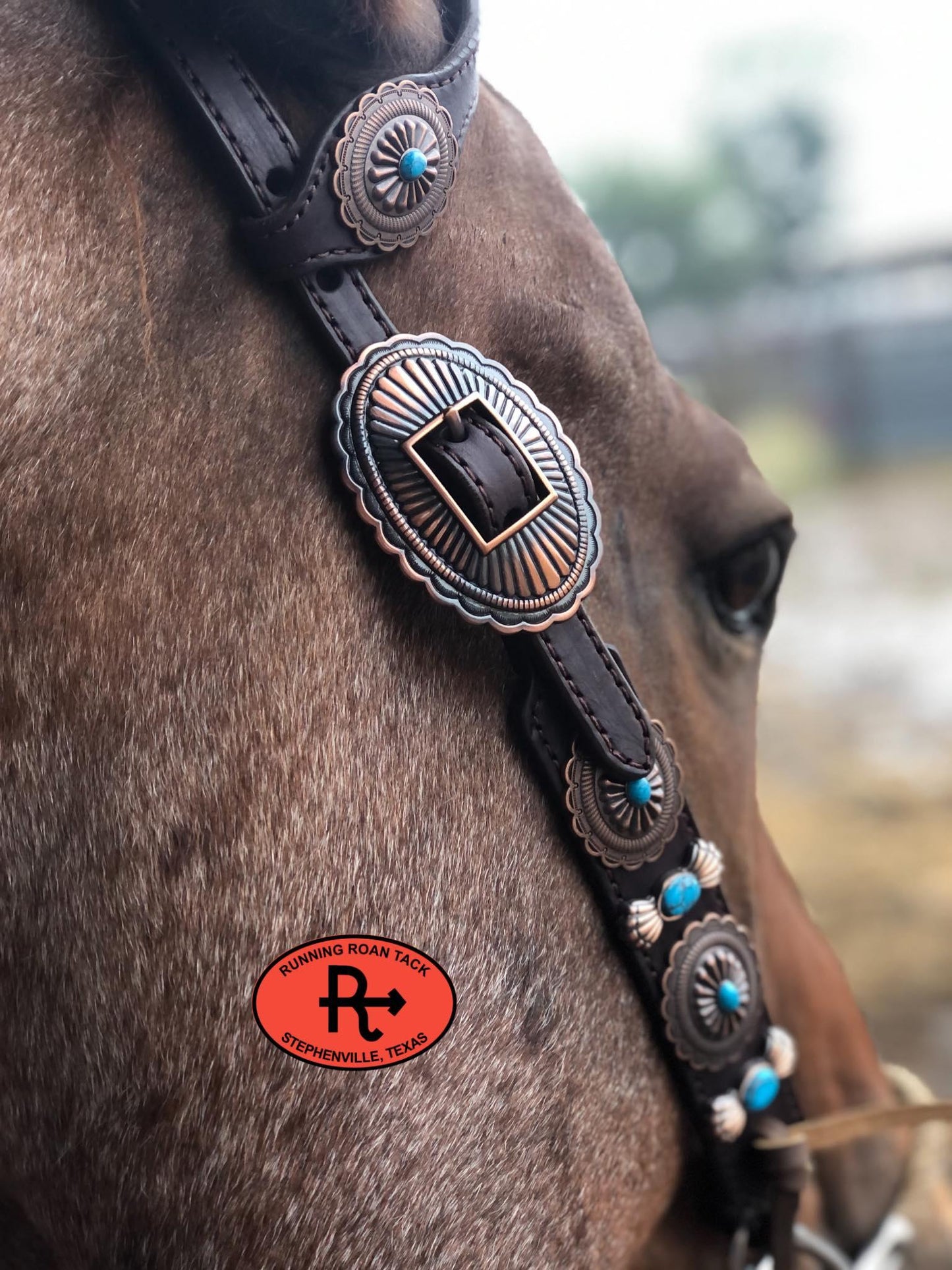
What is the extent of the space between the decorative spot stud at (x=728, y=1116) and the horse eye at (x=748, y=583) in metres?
0.42

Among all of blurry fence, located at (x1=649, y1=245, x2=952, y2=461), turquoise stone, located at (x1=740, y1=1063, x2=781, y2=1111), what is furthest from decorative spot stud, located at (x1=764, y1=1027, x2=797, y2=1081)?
blurry fence, located at (x1=649, y1=245, x2=952, y2=461)

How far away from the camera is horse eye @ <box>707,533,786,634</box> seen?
1060 mm

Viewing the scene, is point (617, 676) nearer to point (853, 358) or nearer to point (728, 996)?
point (728, 996)

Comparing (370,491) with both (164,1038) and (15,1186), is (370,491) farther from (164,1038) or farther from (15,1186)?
(15,1186)

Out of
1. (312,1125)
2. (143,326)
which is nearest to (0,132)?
(143,326)

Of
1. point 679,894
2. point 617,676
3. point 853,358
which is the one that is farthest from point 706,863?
point 853,358

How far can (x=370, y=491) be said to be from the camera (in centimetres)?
78

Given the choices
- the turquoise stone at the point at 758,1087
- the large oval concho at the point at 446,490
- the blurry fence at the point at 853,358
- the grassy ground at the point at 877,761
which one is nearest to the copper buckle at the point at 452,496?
the large oval concho at the point at 446,490

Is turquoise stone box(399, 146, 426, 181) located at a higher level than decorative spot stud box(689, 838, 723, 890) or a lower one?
higher

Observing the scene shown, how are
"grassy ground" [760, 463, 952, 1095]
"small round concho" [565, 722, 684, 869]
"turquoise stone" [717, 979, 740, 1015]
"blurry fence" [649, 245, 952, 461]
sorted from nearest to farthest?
"small round concho" [565, 722, 684, 869] → "turquoise stone" [717, 979, 740, 1015] → "grassy ground" [760, 463, 952, 1095] → "blurry fence" [649, 245, 952, 461]

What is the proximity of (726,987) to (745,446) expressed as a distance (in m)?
0.50

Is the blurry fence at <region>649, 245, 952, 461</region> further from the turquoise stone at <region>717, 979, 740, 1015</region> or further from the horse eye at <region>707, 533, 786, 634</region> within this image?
the turquoise stone at <region>717, 979, 740, 1015</region>

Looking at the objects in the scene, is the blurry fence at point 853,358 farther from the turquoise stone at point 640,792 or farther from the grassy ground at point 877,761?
the turquoise stone at point 640,792

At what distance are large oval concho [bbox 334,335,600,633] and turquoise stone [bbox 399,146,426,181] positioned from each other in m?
0.11
